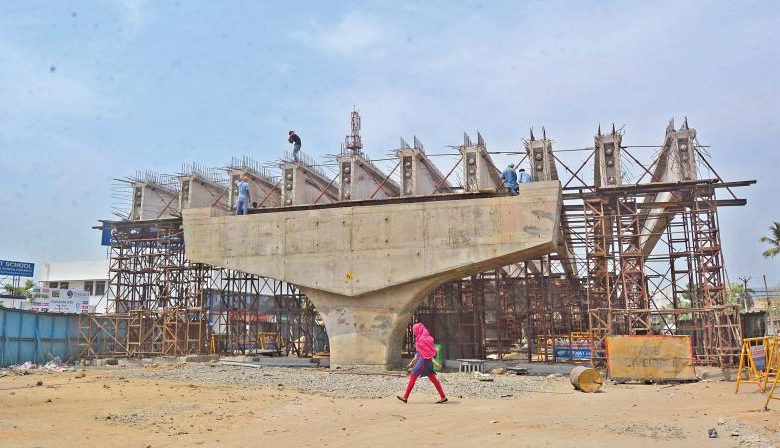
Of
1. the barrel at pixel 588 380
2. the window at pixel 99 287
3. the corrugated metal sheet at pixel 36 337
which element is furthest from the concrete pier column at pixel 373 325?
the window at pixel 99 287

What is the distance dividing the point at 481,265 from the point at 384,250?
10.7ft

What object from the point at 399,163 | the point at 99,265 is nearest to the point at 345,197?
the point at 399,163

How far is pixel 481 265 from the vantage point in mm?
21766

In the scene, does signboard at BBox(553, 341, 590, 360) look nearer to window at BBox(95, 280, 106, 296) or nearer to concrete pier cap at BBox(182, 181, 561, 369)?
concrete pier cap at BBox(182, 181, 561, 369)

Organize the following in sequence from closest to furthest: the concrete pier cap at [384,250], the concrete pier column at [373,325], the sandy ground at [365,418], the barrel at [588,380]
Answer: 1. the sandy ground at [365,418]
2. the barrel at [588,380]
3. the concrete pier cap at [384,250]
4. the concrete pier column at [373,325]

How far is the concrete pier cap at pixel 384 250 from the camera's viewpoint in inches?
834

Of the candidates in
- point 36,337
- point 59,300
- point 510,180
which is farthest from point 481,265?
point 59,300

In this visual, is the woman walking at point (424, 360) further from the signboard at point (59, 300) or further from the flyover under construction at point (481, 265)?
the signboard at point (59, 300)

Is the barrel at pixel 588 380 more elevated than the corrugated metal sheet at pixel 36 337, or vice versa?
the corrugated metal sheet at pixel 36 337

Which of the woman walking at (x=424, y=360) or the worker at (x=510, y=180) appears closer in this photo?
the woman walking at (x=424, y=360)

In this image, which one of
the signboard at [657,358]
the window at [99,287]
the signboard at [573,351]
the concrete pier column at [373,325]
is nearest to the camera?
the signboard at [657,358]

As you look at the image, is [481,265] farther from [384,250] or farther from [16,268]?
[16,268]

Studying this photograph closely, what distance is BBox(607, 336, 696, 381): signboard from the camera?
1806cm

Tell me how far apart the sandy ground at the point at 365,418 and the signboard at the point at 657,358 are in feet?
7.05
